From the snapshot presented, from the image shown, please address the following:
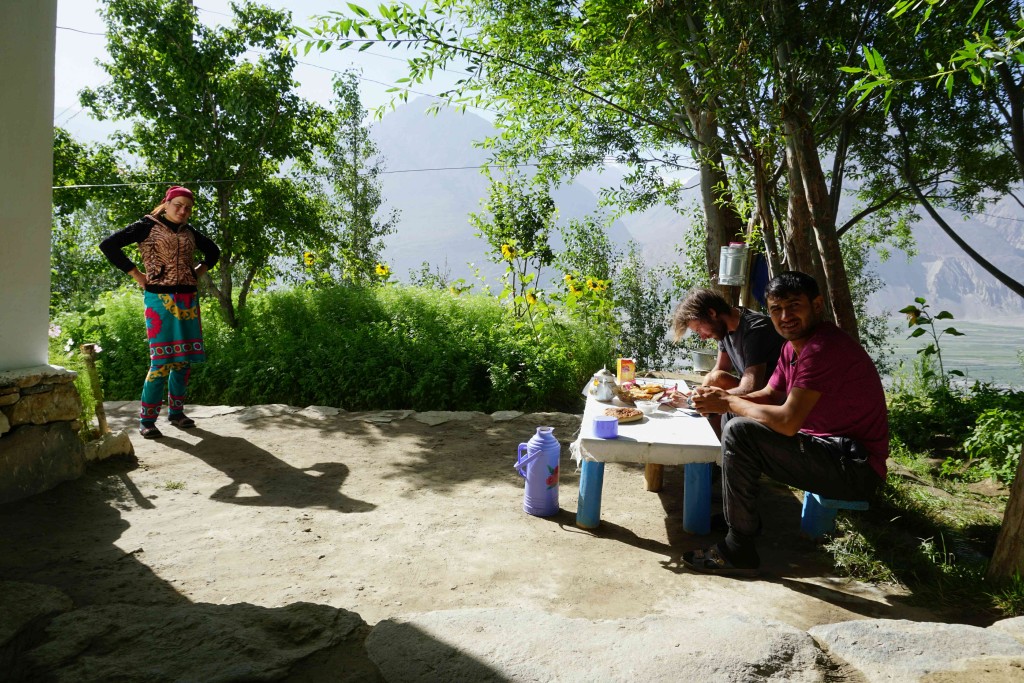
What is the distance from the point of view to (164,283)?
5160mm

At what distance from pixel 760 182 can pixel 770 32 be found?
102 centimetres

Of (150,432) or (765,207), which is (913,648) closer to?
(765,207)

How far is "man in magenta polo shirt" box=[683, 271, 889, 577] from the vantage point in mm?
2998

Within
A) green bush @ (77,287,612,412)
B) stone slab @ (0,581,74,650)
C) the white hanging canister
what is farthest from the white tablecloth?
the white hanging canister

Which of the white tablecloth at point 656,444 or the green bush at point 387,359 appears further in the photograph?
the green bush at point 387,359

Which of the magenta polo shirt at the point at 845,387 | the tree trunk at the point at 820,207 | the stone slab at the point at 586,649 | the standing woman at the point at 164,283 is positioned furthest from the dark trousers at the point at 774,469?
the standing woman at the point at 164,283

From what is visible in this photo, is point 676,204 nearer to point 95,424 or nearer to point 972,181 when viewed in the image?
point 972,181

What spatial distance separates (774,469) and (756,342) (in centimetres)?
106

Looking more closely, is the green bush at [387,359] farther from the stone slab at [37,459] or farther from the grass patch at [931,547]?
the grass patch at [931,547]

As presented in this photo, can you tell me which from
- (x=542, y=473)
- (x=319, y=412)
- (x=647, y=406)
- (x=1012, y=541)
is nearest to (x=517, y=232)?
(x=319, y=412)

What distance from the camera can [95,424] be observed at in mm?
5070

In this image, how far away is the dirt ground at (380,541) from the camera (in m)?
2.82

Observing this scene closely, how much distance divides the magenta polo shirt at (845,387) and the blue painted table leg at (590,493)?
43.9 inches

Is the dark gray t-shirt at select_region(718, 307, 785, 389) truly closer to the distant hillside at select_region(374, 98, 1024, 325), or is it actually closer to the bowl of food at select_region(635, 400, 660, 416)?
the bowl of food at select_region(635, 400, 660, 416)
